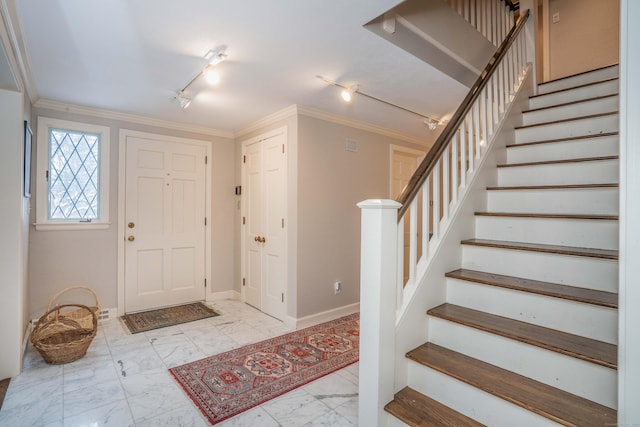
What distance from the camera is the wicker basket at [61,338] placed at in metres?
2.41

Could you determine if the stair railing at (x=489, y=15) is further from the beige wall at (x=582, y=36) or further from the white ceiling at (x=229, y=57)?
the beige wall at (x=582, y=36)

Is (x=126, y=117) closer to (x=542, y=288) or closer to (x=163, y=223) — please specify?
(x=163, y=223)

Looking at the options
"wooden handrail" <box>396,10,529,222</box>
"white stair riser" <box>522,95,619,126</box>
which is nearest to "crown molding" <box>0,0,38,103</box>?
"wooden handrail" <box>396,10,529,222</box>

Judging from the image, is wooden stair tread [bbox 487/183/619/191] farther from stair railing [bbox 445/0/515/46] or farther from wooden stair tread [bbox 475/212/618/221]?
stair railing [bbox 445/0/515/46]

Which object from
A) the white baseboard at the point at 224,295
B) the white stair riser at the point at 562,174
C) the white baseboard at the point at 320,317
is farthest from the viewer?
the white baseboard at the point at 224,295

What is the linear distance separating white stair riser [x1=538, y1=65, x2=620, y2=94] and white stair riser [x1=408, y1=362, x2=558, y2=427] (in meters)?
3.14

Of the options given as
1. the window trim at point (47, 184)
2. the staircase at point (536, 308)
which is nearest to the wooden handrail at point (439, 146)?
the staircase at point (536, 308)

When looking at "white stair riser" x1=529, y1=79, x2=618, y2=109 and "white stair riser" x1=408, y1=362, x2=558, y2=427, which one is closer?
"white stair riser" x1=408, y1=362, x2=558, y2=427

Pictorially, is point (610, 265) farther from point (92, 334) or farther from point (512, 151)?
point (92, 334)

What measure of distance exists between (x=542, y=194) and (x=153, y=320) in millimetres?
3793

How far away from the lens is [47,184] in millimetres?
3180

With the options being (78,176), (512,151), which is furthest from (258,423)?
(78,176)

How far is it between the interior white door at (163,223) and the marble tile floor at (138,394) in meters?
0.90

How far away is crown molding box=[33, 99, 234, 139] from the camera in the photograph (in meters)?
3.18
